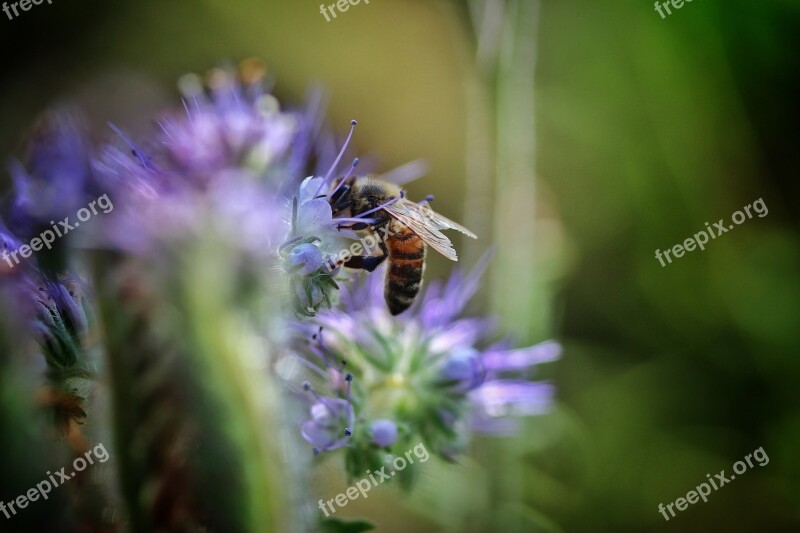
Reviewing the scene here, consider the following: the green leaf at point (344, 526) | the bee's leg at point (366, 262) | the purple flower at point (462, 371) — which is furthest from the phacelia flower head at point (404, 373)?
the green leaf at point (344, 526)

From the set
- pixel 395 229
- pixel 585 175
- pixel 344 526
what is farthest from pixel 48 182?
pixel 585 175

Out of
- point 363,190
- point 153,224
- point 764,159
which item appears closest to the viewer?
point 153,224

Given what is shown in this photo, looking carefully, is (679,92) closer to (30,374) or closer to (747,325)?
(747,325)

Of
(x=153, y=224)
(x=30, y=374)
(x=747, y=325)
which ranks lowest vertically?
(x=747, y=325)

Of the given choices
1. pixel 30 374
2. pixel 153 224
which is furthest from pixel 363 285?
pixel 30 374

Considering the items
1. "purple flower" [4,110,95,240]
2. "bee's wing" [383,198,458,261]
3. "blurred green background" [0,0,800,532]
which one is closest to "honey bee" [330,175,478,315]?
"bee's wing" [383,198,458,261]

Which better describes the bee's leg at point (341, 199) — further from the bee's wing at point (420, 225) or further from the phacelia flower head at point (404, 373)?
the phacelia flower head at point (404, 373)

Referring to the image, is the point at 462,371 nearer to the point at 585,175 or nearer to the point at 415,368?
the point at 415,368
